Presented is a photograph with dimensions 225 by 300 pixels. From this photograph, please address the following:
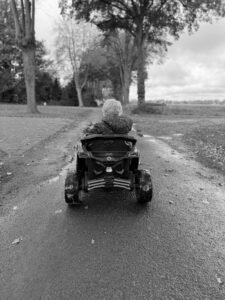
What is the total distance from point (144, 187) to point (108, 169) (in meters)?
0.54

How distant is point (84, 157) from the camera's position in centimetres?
340

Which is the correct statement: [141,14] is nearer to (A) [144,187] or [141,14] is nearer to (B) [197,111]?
(B) [197,111]

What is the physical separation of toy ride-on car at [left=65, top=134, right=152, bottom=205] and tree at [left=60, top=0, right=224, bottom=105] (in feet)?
60.6

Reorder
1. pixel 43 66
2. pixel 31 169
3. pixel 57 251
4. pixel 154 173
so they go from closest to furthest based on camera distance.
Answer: pixel 57 251 < pixel 154 173 < pixel 31 169 < pixel 43 66

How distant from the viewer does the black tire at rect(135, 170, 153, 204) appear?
11.3 ft

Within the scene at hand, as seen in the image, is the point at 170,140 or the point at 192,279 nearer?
the point at 192,279

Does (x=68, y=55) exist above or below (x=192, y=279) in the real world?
above

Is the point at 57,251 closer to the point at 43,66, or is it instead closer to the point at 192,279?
the point at 192,279

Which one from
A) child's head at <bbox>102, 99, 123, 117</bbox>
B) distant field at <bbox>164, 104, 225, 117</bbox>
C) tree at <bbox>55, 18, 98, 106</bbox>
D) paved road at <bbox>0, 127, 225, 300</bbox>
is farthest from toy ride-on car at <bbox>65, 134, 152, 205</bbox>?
tree at <bbox>55, 18, 98, 106</bbox>

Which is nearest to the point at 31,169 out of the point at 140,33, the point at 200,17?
the point at 140,33

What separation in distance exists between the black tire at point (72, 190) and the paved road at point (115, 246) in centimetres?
14

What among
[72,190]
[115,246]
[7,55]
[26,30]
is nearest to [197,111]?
[26,30]

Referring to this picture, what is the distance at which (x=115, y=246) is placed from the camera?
2691mm

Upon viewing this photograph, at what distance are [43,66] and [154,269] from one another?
52840mm
